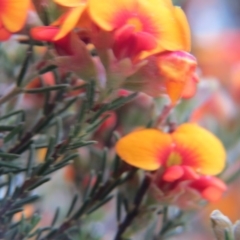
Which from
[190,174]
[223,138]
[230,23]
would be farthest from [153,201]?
[230,23]

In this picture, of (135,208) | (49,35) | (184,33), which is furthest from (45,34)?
A: (135,208)

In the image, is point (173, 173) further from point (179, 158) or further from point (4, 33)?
point (4, 33)

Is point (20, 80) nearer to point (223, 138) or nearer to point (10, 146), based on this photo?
point (10, 146)

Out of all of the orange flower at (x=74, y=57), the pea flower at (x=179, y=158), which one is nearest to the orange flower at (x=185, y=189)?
the pea flower at (x=179, y=158)

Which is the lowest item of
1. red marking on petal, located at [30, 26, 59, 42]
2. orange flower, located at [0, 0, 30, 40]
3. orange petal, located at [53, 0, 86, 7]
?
red marking on petal, located at [30, 26, 59, 42]

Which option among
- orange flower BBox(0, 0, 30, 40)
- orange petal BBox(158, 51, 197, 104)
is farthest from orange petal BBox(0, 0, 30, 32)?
orange petal BBox(158, 51, 197, 104)

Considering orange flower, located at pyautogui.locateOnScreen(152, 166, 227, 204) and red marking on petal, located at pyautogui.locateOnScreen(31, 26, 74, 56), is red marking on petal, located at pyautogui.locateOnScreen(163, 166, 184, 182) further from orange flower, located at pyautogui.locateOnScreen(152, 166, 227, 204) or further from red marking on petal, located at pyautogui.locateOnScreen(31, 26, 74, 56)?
red marking on petal, located at pyautogui.locateOnScreen(31, 26, 74, 56)

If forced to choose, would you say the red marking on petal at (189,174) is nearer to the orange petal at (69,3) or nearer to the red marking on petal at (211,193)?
the red marking on petal at (211,193)
